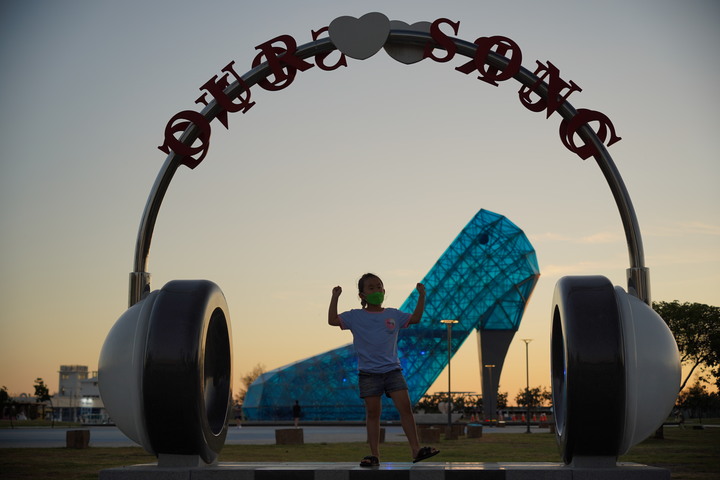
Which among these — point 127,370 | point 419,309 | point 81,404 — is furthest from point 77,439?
point 81,404

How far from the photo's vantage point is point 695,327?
129ft

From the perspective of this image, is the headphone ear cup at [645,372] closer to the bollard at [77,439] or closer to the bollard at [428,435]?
the bollard at [77,439]

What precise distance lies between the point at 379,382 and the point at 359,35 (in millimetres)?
3650

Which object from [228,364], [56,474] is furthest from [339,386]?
[228,364]

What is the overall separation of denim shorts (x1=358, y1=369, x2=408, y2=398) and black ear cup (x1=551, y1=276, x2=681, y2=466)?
4.86 ft

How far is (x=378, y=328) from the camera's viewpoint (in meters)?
7.83

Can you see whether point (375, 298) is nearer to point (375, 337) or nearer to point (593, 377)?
point (375, 337)

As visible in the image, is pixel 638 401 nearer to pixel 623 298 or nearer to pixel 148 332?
pixel 623 298

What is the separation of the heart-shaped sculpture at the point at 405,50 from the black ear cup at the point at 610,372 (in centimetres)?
315

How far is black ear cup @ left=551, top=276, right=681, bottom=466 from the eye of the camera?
7035mm

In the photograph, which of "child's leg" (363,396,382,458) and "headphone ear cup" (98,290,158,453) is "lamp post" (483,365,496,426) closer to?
"child's leg" (363,396,382,458)

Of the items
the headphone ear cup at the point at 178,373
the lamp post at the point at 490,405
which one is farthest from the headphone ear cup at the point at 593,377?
the lamp post at the point at 490,405

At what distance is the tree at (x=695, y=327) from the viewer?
39.1 meters

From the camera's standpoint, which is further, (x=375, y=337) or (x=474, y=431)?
(x=474, y=431)
